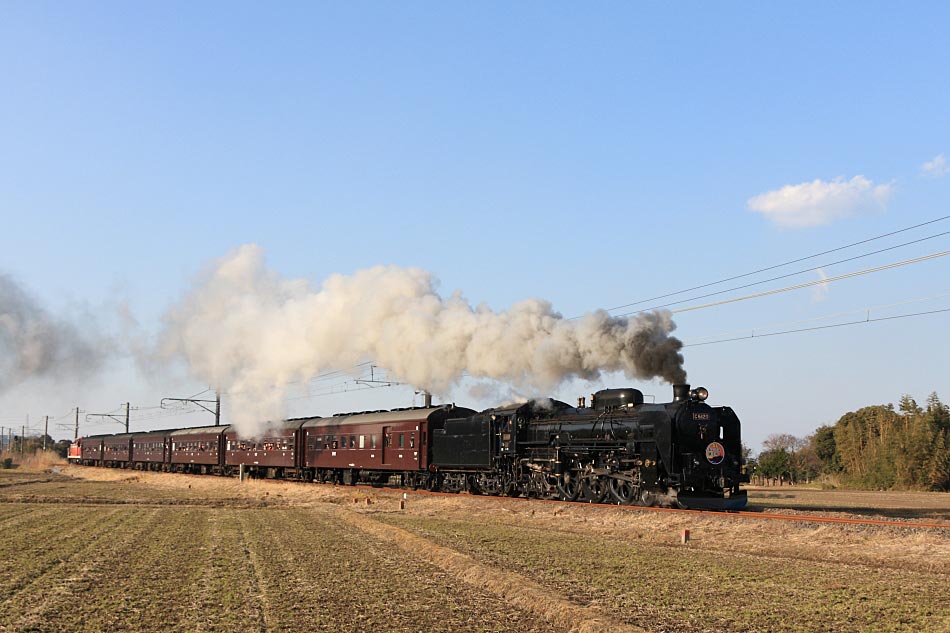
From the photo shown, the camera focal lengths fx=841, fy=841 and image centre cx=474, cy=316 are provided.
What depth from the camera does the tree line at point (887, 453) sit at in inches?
2447

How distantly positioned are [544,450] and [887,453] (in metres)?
45.2

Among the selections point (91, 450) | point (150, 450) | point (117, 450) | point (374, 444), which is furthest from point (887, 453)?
point (91, 450)

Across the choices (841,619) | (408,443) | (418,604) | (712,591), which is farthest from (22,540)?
(408,443)

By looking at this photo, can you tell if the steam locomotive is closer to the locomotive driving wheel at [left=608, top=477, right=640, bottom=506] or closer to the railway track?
the locomotive driving wheel at [left=608, top=477, right=640, bottom=506]

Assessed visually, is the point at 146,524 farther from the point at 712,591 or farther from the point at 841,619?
the point at 841,619

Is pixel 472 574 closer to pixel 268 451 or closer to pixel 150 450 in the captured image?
pixel 268 451

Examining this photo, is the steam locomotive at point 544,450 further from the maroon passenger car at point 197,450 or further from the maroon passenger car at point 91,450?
the maroon passenger car at point 91,450

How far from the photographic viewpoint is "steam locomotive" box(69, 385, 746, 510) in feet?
89.6

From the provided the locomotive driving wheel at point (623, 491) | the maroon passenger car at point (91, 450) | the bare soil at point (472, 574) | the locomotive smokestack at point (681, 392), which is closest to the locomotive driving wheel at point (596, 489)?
the locomotive driving wheel at point (623, 491)

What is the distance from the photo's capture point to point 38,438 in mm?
190625

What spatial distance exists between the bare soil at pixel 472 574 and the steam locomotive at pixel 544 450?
240 cm

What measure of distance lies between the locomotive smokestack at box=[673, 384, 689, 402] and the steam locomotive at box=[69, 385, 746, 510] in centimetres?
3

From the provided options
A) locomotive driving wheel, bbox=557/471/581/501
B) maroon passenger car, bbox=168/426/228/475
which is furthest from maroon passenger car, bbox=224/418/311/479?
locomotive driving wheel, bbox=557/471/581/501

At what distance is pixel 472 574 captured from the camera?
51.3 ft
